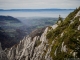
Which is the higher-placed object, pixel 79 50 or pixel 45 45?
pixel 79 50

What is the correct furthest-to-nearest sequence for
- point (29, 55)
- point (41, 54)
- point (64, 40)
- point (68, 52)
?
point (29, 55)
point (41, 54)
point (64, 40)
point (68, 52)

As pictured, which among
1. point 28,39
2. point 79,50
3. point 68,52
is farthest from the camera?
point 28,39

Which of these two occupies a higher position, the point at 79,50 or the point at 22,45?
the point at 79,50

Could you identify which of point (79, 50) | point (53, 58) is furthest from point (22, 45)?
point (79, 50)

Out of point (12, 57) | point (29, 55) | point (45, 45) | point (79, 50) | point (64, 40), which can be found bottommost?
point (12, 57)

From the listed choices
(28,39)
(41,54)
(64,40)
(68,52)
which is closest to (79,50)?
(68,52)

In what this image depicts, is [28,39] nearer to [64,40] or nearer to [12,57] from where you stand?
[12,57]

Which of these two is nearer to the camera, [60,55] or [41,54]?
[60,55]

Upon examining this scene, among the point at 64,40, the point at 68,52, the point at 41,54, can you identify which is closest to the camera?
the point at 68,52

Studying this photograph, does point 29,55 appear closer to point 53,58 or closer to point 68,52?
point 53,58
